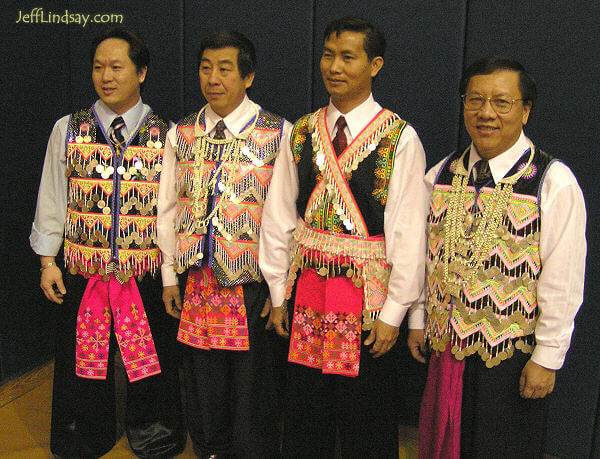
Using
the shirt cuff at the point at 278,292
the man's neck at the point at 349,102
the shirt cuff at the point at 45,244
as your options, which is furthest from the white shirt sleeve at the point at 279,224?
the shirt cuff at the point at 45,244

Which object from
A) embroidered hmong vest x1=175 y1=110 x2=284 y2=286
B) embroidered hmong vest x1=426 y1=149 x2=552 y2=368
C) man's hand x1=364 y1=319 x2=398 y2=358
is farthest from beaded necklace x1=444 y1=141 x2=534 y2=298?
embroidered hmong vest x1=175 y1=110 x2=284 y2=286

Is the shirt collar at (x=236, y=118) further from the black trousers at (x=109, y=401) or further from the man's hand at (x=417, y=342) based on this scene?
the man's hand at (x=417, y=342)

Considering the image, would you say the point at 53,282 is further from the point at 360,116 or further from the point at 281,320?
the point at 360,116

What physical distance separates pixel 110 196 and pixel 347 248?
0.89 metres

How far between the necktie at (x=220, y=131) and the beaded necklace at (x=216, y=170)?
18 millimetres

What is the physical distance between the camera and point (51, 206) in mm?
2150

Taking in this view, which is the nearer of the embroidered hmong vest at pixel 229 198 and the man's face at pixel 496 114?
the man's face at pixel 496 114

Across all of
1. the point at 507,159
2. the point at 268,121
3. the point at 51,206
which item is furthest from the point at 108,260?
the point at 507,159

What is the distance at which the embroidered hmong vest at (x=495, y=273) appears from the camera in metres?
1.54

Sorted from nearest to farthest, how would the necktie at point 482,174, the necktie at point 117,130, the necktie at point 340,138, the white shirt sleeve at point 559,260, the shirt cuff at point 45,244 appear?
the white shirt sleeve at point 559,260, the necktie at point 482,174, the necktie at point 340,138, the necktie at point 117,130, the shirt cuff at point 45,244

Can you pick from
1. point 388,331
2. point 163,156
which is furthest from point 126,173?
point 388,331

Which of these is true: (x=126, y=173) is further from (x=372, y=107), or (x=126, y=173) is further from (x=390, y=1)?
(x=390, y=1)

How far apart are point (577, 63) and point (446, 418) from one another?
133 cm

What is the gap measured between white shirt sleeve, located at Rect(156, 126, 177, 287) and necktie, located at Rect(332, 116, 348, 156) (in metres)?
0.64
